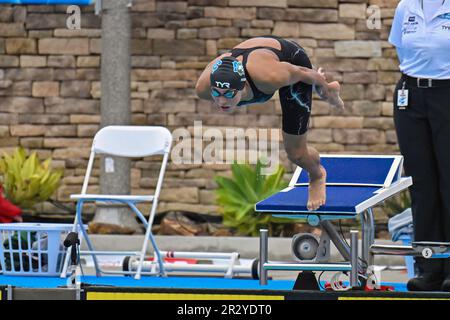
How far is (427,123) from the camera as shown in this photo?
6047mm

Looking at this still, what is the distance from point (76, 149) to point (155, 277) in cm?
394

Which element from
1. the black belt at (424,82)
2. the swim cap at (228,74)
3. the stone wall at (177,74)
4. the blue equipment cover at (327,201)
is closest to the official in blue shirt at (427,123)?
the black belt at (424,82)

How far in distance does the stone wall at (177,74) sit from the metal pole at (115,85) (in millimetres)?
622

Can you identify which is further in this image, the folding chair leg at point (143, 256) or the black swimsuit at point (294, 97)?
the folding chair leg at point (143, 256)

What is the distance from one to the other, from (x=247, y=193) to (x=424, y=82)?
4.82m

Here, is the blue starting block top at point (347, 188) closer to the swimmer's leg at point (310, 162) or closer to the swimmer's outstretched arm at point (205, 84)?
the swimmer's leg at point (310, 162)

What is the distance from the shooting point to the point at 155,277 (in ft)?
25.3

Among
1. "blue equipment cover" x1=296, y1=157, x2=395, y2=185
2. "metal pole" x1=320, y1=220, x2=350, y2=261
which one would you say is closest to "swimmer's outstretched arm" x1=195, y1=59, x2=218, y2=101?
"metal pole" x1=320, y1=220, x2=350, y2=261

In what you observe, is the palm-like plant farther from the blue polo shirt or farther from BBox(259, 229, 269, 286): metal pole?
BBox(259, 229, 269, 286): metal pole

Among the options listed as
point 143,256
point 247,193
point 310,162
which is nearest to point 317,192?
point 310,162

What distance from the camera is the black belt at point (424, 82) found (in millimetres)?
5980

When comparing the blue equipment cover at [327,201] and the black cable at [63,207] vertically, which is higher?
the blue equipment cover at [327,201]

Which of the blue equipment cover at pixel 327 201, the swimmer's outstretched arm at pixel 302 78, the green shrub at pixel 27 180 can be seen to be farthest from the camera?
the green shrub at pixel 27 180
